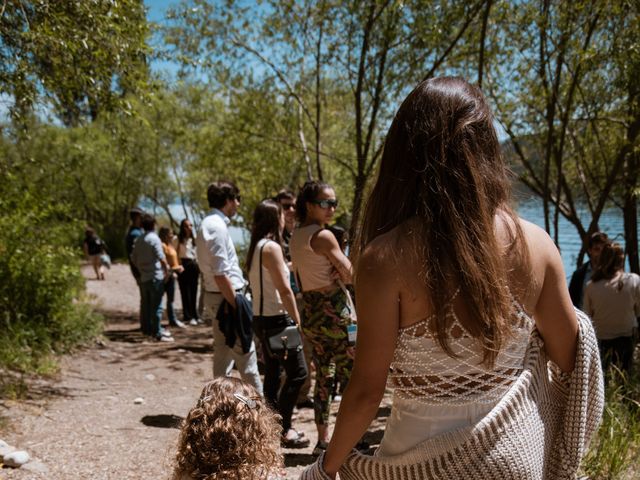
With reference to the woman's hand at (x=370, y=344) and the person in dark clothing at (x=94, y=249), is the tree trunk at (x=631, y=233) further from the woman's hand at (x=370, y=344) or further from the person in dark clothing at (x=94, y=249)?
the person in dark clothing at (x=94, y=249)

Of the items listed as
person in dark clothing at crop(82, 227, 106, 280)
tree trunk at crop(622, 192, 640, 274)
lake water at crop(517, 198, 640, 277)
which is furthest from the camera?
person in dark clothing at crop(82, 227, 106, 280)

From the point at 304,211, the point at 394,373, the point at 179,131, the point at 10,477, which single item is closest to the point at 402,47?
the point at 304,211

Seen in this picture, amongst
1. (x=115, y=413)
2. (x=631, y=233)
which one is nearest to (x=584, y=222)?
(x=631, y=233)

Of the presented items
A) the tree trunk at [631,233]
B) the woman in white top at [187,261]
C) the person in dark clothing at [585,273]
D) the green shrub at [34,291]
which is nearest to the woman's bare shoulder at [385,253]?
the person in dark clothing at [585,273]

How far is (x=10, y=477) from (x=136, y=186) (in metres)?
24.6

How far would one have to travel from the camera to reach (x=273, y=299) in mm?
4570

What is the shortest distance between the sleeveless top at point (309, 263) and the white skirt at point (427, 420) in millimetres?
2597

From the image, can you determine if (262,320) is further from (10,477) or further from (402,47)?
(402,47)

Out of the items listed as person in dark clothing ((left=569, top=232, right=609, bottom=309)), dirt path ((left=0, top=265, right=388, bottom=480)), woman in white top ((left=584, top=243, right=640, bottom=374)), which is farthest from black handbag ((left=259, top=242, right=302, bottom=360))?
person in dark clothing ((left=569, top=232, right=609, bottom=309))

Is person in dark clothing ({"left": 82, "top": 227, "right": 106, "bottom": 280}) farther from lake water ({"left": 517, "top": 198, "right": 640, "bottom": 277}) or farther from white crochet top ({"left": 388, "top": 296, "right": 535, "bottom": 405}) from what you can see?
white crochet top ({"left": 388, "top": 296, "right": 535, "bottom": 405})

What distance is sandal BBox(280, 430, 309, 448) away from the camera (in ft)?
15.4

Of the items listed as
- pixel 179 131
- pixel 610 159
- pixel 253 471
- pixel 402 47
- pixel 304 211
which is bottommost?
pixel 253 471

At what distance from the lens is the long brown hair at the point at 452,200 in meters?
1.57

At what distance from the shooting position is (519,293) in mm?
1659
